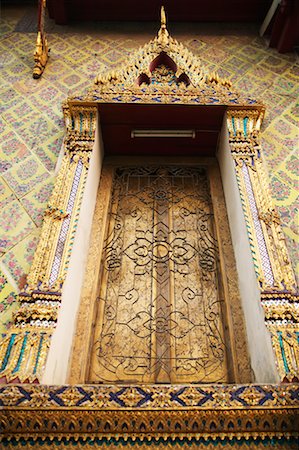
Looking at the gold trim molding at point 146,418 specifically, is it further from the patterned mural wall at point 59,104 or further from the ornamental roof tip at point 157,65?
the ornamental roof tip at point 157,65

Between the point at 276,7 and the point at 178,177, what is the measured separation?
3.08m

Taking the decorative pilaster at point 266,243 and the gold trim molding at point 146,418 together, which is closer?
the gold trim molding at point 146,418

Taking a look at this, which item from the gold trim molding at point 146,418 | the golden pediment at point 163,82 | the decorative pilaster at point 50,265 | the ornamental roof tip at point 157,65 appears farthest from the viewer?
the ornamental roof tip at point 157,65

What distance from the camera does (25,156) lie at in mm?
4508

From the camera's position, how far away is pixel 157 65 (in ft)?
16.8

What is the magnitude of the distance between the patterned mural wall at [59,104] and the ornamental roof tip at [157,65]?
28.1 inches

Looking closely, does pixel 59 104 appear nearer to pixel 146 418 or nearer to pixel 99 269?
pixel 99 269

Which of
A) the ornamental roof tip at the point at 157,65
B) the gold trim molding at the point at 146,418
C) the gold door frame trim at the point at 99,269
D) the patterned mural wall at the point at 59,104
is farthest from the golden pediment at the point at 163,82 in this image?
the gold trim molding at the point at 146,418

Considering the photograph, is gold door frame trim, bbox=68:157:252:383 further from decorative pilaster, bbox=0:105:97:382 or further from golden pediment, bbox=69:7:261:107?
golden pediment, bbox=69:7:261:107

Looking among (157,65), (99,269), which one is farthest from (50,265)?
(157,65)

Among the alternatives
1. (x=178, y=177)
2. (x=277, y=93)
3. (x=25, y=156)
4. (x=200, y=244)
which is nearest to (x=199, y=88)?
(x=178, y=177)

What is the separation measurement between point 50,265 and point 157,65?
2994mm

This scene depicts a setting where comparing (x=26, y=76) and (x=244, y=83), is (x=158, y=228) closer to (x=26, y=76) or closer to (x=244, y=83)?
(x=244, y=83)

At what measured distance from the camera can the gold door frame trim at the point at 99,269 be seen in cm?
332
